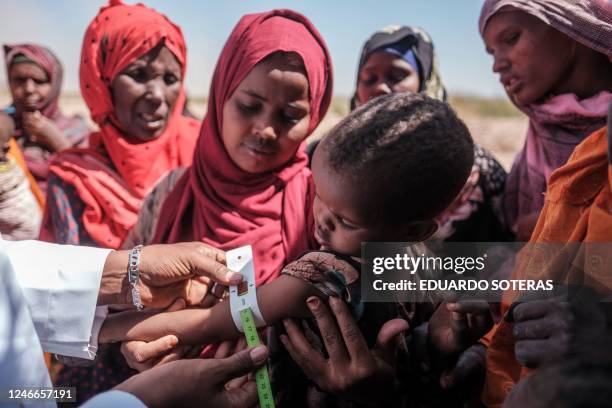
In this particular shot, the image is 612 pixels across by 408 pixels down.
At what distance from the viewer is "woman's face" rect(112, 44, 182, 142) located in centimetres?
293

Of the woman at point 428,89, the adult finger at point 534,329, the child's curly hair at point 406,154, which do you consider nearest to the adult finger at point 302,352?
the child's curly hair at point 406,154

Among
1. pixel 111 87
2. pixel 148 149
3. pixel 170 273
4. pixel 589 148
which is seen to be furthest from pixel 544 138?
pixel 111 87

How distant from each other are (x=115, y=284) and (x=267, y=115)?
2.82 ft

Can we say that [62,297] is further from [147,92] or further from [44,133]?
[44,133]

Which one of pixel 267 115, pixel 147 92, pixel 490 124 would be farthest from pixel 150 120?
pixel 490 124

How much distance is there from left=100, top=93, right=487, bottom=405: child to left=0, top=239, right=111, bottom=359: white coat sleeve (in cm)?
31

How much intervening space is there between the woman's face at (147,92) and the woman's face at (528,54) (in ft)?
6.19

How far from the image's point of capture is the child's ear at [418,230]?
1.46 metres

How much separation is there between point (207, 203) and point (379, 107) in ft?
3.24

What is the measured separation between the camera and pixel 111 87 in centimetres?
303

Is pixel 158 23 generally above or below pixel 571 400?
above

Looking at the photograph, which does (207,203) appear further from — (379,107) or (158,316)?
(379,107)

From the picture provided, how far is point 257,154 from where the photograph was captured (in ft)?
6.65

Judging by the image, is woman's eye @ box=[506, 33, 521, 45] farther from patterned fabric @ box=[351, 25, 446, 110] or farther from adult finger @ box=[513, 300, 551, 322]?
adult finger @ box=[513, 300, 551, 322]
